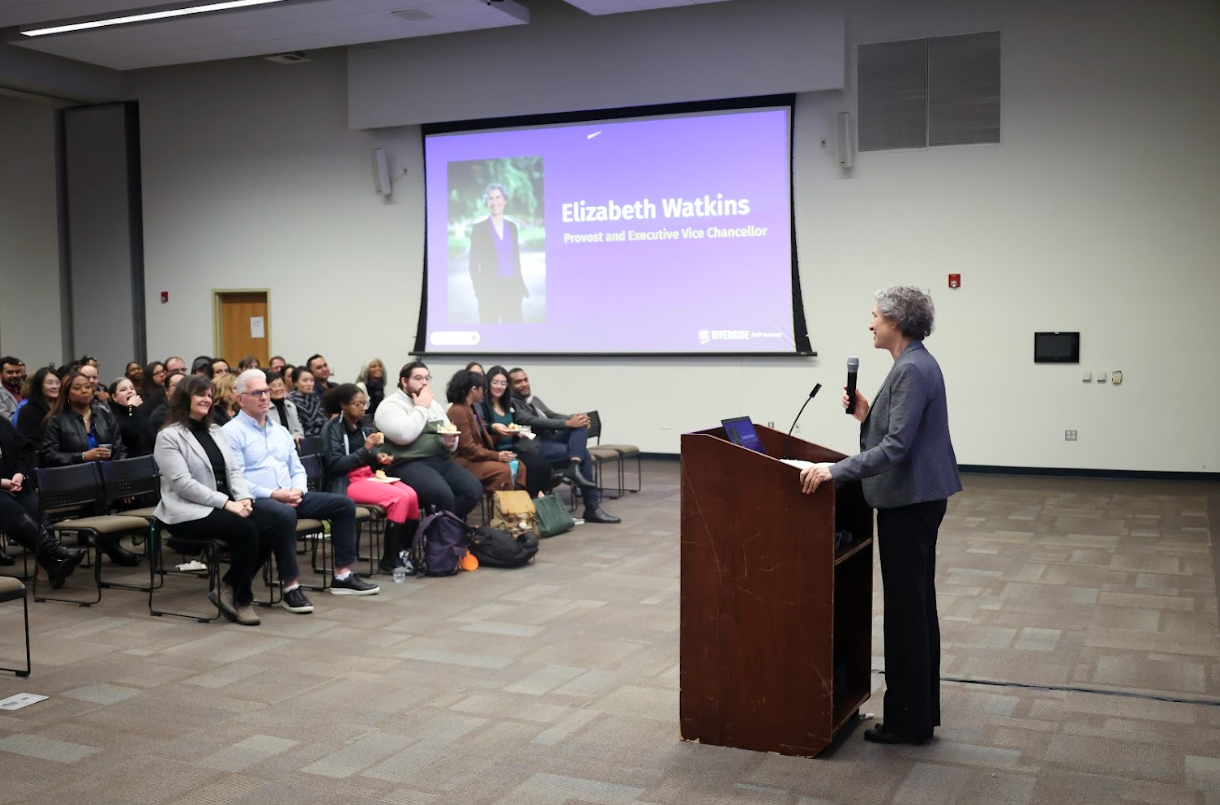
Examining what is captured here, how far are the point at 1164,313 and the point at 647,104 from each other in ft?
17.7

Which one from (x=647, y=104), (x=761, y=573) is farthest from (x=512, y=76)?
(x=761, y=573)

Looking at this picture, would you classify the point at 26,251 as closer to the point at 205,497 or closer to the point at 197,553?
the point at 197,553

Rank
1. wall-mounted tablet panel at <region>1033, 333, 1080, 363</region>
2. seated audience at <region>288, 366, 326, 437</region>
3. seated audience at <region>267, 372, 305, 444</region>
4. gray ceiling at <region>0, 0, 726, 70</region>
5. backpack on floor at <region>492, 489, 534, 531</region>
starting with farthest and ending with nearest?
1. gray ceiling at <region>0, 0, 726, 70</region>
2. wall-mounted tablet panel at <region>1033, 333, 1080, 363</region>
3. seated audience at <region>288, 366, 326, 437</region>
4. seated audience at <region>267, 372, 305, 444</region>
5. backpack on floor at <region>492, 489, 534, 531</region>

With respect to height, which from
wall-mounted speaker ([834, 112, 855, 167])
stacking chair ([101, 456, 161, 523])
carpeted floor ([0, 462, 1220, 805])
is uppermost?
wall-mounted speaker ([834, 112, 855, 167])

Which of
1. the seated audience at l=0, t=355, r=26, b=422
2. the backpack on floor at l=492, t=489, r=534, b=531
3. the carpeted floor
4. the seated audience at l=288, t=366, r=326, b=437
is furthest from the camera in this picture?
the seated audience at l=0, t=355, r=26, b=422

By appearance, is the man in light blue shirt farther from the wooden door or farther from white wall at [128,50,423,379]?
the wooden door

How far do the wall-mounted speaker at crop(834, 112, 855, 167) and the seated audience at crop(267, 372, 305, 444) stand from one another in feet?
19.2

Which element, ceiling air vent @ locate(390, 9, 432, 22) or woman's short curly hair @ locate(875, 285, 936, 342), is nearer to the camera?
woman's short curly hair @ locate(875, 285, 936, 342)

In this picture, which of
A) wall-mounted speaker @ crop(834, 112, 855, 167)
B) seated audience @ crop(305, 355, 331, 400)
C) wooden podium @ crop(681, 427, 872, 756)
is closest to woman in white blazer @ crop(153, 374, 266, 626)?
wooden podium @ crop(681, 427, 872, 756)

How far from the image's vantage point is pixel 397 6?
11.1 meters

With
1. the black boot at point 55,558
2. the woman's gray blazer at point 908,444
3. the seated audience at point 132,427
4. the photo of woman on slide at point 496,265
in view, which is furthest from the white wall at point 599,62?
the woman's gray blazer at point 908,444

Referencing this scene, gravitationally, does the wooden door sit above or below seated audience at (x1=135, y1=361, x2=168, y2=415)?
above

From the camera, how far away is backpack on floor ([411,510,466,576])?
6.79 metres

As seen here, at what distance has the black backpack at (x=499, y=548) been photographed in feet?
23.0
